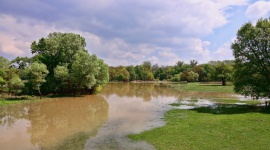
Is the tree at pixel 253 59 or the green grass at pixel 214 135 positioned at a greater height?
the tree at pixel 253 59

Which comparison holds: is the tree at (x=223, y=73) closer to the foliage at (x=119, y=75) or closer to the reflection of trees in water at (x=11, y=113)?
the foliage at (x=119, y=75)

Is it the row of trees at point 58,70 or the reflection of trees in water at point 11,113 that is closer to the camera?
the reflection of trees in water at point 11,113

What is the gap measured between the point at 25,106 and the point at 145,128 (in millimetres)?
23662

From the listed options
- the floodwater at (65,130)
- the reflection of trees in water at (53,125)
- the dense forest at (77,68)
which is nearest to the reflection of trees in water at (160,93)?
the dense forest at (77,68)

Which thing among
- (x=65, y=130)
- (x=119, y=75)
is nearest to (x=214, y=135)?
(x=65, y=130)

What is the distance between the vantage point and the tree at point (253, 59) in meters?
28.8

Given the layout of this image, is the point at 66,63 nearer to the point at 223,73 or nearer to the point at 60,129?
the point at 60,129

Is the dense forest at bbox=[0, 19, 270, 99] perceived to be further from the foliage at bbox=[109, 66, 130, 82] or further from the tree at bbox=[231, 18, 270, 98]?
the foliage at bbox=[109, 66, 130, 82]

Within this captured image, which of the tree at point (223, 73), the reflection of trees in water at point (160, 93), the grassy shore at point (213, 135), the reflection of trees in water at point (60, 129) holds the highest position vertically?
the tree at point (223, 73)

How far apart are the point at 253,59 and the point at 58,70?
37.9 metres

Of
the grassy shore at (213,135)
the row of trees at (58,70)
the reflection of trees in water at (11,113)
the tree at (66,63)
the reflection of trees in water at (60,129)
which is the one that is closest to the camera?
the grassy shore at (213,135)

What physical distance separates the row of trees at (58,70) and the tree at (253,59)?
30.6m

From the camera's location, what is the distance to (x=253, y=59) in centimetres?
2978

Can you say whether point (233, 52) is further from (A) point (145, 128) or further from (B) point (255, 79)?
(A) point (145, 128)
